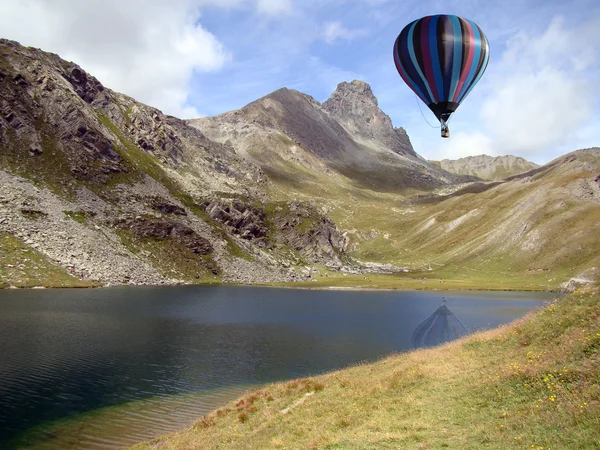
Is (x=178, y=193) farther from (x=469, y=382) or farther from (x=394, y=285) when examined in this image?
(x=469, y=382)

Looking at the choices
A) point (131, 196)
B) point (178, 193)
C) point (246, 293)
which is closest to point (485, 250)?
point (246, 293)

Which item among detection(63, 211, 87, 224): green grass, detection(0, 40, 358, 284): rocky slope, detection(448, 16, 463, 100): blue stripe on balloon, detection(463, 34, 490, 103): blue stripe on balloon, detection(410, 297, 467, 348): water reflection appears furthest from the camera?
detection(63, 211, 87, 224): green grass

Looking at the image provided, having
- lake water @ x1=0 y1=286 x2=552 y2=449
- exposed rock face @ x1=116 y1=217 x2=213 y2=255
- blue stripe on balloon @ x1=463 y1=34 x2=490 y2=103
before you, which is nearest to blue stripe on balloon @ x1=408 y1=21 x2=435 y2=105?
blue stripe on balloon @ x1=463 y1=34 x2=490 y2=103

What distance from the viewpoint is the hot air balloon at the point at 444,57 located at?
44500 mm

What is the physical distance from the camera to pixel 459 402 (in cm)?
1806

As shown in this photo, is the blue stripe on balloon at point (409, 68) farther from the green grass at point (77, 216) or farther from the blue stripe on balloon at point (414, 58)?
the green grass at point (77, 216)

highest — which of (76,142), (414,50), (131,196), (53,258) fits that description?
(76,142)

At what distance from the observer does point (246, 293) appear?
12050 centimetres

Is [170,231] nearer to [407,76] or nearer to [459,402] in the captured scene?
[407,76]

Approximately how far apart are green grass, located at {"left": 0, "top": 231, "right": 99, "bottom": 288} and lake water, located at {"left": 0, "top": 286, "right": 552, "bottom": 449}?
7.12 meters

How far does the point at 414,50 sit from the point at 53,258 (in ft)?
329

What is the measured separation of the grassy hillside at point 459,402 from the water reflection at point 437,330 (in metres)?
31.5

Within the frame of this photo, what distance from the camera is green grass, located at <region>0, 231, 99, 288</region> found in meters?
94.7

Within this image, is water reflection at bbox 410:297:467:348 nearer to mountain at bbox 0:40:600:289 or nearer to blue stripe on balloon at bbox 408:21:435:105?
blue stripe on balloon at bbox 408:21:435:105
